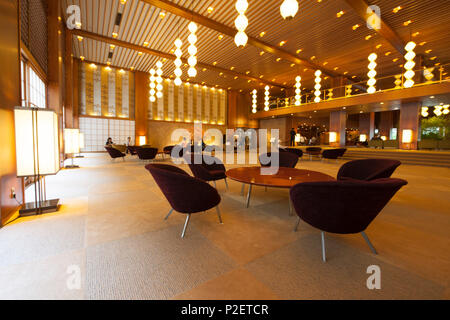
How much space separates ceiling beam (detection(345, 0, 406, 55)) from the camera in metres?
6.32

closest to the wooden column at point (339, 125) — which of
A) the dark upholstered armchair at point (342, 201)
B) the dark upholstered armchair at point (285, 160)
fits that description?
the dark upholstered armchair at point (285, 160)

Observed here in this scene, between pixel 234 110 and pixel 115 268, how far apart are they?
17.4m

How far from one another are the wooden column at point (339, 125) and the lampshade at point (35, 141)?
14.6 metres

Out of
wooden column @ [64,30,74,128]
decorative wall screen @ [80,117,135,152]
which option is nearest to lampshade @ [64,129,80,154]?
wooden column @ [64,30,74,128]

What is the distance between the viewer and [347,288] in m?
1.44

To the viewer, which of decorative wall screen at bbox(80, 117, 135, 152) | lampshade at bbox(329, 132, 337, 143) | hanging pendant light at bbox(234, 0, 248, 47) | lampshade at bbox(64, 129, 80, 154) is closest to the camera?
hanging pendant light at bbox(234, 0, 248, 47)

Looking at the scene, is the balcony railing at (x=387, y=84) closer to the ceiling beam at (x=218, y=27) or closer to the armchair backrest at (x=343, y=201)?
the ceiling beam at (x=218, y=27)

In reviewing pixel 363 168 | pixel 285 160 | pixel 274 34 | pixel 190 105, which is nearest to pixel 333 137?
pixel 274 34

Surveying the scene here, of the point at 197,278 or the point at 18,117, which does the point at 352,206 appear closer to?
the point at 197,278

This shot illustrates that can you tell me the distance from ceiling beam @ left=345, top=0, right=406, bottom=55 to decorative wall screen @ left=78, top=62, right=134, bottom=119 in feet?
40.7

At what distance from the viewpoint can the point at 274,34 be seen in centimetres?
862

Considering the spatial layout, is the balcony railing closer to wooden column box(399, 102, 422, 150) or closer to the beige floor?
wooden column box(399, 102, 422, 150)

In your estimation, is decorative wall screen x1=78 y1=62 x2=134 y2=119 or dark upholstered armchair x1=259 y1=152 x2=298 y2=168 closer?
dark upholstered armchair x1=259 y1=152 x2=298 y2=168
